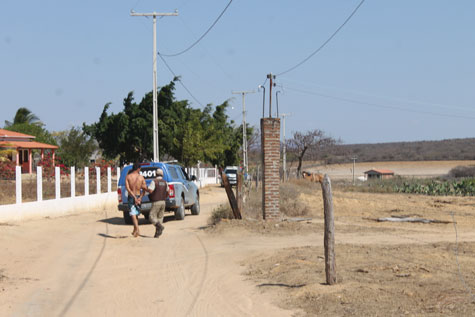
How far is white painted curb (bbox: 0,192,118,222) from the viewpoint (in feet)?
63.0

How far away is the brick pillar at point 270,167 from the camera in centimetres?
1802

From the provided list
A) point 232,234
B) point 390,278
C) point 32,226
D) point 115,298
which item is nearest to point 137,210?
point 232,234

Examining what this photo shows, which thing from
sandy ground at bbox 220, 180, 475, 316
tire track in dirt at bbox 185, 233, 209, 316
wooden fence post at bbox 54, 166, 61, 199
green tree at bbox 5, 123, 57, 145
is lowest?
tire track in dirt at bbox 185, 233, 209, 316

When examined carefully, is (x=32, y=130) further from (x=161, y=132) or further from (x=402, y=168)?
(x=402, y=168)

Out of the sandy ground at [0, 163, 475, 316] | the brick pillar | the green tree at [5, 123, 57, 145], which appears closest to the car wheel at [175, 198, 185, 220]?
the sandy ground at [0, 163, 475, 316]

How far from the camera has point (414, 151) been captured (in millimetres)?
139125

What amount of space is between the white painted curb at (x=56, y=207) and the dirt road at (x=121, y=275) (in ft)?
2.97

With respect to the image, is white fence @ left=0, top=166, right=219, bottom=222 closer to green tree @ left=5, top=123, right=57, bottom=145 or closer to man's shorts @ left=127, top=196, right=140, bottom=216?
man's shorts @ left=127, top=196, right=140, bottom=216

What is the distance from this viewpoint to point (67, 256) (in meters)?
13.8

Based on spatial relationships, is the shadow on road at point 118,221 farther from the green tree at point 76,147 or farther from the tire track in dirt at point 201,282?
the green tree at point 76,147

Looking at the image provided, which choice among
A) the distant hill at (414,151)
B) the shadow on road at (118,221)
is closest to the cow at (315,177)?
the shadow on road at (118,221)

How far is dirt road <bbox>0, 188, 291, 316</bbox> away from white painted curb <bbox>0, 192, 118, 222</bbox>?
0.91 m

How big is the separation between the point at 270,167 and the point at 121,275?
7.41 metres

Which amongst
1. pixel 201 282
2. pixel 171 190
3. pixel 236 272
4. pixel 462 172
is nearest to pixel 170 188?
pixel 171 190
